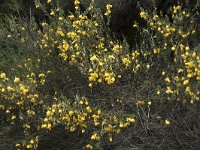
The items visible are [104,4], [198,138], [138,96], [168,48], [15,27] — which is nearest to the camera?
[198,138]

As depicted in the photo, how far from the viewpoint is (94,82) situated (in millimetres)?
3814

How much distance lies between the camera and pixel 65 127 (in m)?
3.66

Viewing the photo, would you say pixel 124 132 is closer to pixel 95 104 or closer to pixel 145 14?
pixel 95 104

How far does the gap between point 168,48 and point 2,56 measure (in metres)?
2.00

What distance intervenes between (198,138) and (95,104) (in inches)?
38.6

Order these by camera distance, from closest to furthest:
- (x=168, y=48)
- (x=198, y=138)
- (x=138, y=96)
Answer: (x=198, y=138)
(x=138, y=96)
(x=168, y=48)

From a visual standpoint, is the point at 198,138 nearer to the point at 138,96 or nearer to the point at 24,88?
the point at 138,96

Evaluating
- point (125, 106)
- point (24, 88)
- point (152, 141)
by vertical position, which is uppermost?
point (24, 88)

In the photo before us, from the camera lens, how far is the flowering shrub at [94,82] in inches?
138

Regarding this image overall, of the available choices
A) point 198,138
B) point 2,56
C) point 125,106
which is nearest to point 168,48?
point 125,106

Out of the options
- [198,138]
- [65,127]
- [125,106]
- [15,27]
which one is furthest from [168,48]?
[15,27]

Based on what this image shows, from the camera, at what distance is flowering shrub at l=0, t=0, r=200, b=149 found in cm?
351

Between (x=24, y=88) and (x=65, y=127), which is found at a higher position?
(x=24, y=88)

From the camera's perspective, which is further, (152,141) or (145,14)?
(145,14)
